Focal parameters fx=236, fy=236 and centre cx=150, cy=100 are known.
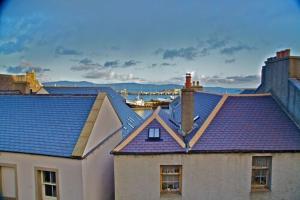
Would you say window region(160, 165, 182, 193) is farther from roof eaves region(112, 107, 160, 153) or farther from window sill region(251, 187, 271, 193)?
window sill region(251, 187, 271, 193)

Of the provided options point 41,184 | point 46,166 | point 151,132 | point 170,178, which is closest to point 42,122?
point 46,166

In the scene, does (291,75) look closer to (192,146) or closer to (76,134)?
(192,146)

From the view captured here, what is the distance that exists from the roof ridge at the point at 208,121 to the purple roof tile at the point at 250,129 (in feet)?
0.44

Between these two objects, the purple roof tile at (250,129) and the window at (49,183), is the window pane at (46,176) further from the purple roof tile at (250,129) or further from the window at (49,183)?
the purple roof tile at (250,129)

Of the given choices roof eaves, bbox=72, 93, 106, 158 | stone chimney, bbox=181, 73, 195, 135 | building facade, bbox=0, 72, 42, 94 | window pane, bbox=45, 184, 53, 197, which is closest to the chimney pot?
stone chimney, bbox=181, 73, 195, 135

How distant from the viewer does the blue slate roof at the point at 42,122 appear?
34.4ft

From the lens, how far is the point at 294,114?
37.2ft

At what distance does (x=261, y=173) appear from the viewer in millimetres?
10844

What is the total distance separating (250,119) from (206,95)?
13.8ft

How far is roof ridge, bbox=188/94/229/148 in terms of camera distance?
10.7m

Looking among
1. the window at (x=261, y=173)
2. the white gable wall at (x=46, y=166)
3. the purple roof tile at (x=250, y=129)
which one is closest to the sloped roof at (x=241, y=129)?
the purple roof tile at (x=250, y=129)

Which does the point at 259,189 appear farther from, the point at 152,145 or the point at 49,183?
the point at 49,183

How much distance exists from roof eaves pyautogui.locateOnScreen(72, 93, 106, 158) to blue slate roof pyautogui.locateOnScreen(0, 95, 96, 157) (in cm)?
27

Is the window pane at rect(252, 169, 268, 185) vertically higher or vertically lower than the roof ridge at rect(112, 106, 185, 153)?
lower
